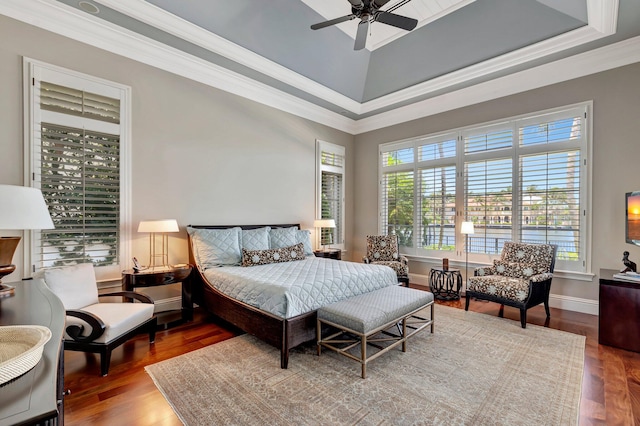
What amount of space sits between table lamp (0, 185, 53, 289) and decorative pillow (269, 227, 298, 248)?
9.20 ft

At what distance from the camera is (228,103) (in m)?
4.54

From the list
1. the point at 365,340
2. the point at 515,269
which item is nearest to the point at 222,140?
the point at 365,340

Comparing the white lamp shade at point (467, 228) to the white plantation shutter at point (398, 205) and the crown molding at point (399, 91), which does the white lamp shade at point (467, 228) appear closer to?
the white plantation shutter at point (398, 205)

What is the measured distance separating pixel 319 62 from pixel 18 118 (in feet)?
12.3

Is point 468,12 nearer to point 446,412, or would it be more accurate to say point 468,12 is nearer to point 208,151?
point 208,151

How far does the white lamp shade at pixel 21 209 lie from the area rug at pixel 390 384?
1472 mm

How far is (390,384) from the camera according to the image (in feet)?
7.62

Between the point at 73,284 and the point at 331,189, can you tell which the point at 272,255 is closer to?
the point at 73,284

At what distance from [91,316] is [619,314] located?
16.2 ft

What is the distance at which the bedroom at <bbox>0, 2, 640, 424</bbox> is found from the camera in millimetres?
3045

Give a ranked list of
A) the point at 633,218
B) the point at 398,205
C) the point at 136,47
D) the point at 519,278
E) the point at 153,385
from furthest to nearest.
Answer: the point at 398,205 < the point at 519,278 < the point at 136,47 < the point at 633,218 < the point at 153,385

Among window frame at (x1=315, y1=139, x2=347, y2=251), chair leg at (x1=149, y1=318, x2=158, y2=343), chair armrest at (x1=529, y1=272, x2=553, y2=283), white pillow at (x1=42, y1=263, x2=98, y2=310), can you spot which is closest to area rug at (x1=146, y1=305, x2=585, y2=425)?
chair leg at (x1=149, y1=318, x2=158, y2=343)

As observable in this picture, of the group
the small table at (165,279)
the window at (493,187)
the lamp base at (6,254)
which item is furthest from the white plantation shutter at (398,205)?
the lamp base at (6,254)

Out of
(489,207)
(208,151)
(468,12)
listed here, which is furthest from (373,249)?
(468,12)
